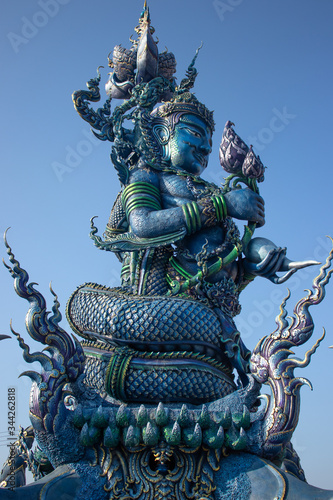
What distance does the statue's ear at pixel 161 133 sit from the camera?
9734mm

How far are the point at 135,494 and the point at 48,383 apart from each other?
1.53 m

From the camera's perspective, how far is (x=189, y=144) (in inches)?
380

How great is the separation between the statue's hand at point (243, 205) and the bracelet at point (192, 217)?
506 mm

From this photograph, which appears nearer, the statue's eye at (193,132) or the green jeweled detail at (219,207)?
the green jeweled detail at (219,207)

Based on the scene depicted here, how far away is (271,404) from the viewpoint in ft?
21.3

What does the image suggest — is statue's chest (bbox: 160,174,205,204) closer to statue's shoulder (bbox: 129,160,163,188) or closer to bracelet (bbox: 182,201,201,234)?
statue's shoulder (bbox: 129,160,163,188)

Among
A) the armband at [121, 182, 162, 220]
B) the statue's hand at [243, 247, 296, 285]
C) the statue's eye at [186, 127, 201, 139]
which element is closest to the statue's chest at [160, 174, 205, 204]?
the armband at [121, 182, 162, 220]

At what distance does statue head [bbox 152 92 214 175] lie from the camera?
31.6 ft

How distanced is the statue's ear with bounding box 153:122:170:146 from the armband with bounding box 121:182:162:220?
1.12 m

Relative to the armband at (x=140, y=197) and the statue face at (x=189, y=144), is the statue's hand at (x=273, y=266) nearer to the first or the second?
the armband at (x=140, y=197)

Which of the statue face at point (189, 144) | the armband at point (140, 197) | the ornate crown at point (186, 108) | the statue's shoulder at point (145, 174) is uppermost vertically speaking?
the ornate crown at point (186, 108)

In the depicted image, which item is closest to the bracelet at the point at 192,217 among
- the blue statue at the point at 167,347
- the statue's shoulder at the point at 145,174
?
the blue statue at the point at 167,347

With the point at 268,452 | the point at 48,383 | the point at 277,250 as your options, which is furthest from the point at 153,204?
the point at 268,452

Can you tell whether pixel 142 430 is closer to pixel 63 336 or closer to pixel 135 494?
pixel 135 494
